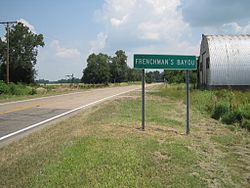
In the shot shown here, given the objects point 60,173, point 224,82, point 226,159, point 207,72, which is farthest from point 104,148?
point 207,72

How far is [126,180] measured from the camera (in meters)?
5.44

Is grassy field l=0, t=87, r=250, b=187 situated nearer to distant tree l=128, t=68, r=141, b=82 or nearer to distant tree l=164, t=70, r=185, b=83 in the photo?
distant tree l=164, t=70, r=185, b=83

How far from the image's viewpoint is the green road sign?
972 cm

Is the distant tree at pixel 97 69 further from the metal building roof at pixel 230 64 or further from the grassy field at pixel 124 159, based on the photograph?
the grassy field at pixel 124 159

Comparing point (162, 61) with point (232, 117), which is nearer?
point (162, 61)

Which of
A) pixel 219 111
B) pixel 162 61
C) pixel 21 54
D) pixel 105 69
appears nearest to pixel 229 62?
pixel 219 111

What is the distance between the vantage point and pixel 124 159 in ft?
21.5

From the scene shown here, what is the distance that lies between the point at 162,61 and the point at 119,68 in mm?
120304

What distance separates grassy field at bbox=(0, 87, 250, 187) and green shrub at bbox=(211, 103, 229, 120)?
5173 millimetres

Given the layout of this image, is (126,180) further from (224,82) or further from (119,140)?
(224,82)

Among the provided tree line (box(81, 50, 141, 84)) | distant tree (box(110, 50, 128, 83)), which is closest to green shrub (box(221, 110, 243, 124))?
tree line (box(81, 50, 141, 84))

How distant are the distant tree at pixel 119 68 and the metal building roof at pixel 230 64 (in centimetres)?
9180

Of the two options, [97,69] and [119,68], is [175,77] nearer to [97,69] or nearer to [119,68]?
[97,69]

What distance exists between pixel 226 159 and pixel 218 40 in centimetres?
3340
